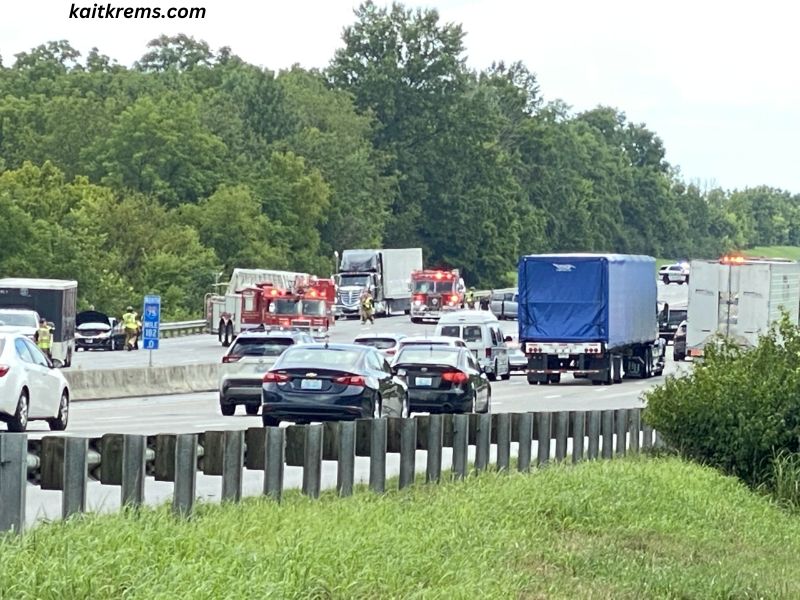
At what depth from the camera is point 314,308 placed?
70312 mm

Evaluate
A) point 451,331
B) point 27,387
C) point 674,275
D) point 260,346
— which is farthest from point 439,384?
point 674,275

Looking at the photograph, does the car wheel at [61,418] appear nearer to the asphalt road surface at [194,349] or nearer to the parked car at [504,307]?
the asphalt road surface at [194,349]

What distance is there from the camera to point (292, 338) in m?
36.7

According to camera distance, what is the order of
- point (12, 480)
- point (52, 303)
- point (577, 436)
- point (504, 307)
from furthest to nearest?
point (504, 307)
point (52, 303)
point (577, 436)
point (12, 480)

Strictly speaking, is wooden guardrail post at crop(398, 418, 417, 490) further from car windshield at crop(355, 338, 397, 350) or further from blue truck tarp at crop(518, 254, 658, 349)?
blue truck tarp at crop(518, 254, 658, 349)

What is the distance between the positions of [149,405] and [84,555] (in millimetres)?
30231

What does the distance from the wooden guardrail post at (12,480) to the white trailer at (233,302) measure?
6073 cm

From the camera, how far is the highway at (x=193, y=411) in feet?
51.8

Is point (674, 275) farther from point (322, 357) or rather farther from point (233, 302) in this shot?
point (322, 357)

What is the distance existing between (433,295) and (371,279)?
4789mm

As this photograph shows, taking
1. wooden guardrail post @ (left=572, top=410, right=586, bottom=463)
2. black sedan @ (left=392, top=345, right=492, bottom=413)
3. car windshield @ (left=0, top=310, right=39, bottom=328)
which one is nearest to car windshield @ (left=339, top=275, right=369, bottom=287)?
car windshield @ (left=0, top=310, right=39, bottom=328)

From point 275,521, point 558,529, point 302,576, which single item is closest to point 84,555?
point 302,576

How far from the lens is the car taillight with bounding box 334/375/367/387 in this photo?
27.2m

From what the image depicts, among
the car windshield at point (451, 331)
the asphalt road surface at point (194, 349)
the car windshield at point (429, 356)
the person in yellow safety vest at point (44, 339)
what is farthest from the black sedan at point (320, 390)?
the car windshield at point (451, 331)
